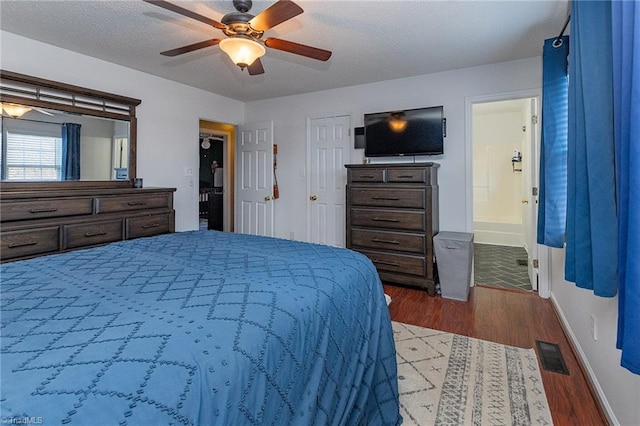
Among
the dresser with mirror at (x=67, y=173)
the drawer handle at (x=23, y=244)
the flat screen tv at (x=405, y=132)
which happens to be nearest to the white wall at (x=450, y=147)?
the flat screen tv at (x=405, y=132)

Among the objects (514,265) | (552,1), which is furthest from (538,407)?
(514,265)

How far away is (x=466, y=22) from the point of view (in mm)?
2662

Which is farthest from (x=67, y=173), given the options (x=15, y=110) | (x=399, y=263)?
(x=399, y=263)

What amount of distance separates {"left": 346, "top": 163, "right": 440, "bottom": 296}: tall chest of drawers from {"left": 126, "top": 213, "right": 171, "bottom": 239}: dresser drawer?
204 cm

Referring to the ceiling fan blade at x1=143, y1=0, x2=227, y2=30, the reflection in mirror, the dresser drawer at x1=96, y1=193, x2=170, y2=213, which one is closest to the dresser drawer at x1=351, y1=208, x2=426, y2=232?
the dresser drawer at x1=96, y1=193, x2=170, y2=213

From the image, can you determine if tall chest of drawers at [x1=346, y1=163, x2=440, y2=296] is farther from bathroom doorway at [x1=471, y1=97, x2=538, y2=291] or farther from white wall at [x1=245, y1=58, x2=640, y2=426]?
bathroom doorway at [x1=471, y1=97, x2=538, y2=291]

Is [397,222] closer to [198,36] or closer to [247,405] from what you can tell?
[198,36]

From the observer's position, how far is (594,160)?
1403mm

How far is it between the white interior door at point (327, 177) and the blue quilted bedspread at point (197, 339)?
2879 millimetres

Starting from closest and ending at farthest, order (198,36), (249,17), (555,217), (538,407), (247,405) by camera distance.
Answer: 1. (247,405)
2. (538,407)
3. (249,17)
4. (555,217)
5. (198,36)

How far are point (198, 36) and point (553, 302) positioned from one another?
4167 mm

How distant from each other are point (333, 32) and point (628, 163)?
239 cm

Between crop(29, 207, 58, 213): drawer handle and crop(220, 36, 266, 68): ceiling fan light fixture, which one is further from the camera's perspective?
crop(29, 207, 58, 213): drawer handle

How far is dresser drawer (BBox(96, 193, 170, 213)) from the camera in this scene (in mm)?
3004
